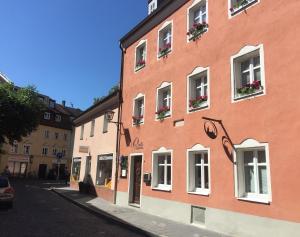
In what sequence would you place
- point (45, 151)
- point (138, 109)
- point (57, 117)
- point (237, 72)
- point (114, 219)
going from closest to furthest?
point (237, 72) → point (114, 219) → point (138, 109) → point (45, 151) → point (57, 117)

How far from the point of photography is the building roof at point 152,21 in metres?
15.9

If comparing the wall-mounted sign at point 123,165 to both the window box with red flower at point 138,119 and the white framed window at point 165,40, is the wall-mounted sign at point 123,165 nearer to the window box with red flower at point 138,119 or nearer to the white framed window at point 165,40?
the window box with red flower at point 138,119

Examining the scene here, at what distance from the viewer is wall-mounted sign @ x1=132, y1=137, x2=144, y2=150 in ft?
56.0

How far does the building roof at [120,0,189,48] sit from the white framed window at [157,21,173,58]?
1.54 ft

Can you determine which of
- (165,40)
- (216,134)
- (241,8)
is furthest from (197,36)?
(216,134)

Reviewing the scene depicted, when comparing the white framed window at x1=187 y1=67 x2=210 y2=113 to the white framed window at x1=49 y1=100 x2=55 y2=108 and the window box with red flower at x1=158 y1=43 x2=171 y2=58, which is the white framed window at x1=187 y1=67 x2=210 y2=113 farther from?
the white framed window at x1=49 y1=100 x2=55 y2=108

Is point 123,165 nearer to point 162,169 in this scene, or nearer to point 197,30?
point 162,169

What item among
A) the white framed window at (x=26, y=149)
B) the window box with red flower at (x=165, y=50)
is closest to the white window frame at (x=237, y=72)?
the window box with red flower at (x=165, y=50)

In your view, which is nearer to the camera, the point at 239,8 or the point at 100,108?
the point at 239,8

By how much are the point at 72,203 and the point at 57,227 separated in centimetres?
860

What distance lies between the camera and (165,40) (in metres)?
17.0

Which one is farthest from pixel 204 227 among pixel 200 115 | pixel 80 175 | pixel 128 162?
pixel 80 175

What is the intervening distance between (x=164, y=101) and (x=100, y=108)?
29.0ft

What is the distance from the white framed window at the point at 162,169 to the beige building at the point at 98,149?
452 centimetres
